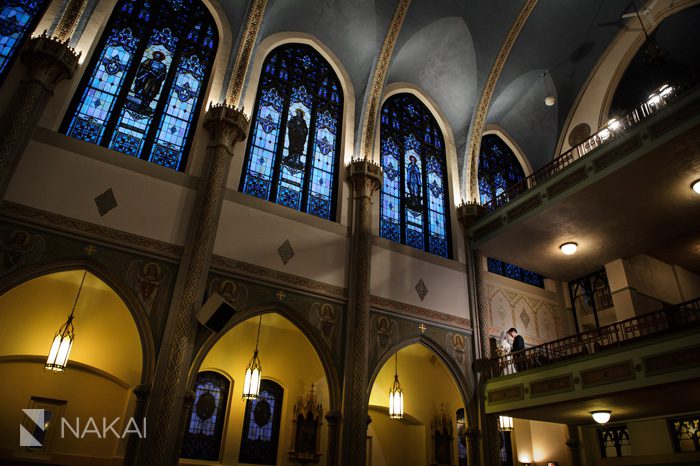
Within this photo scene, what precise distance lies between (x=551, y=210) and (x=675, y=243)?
348 centimetres

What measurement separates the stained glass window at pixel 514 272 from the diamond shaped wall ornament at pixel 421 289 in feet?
9.45

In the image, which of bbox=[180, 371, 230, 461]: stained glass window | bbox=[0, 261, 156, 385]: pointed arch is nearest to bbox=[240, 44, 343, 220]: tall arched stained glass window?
bbox=[0, 261, 156, 385]: pointed arch

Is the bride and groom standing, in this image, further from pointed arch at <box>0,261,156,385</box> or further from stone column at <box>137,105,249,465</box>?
pointed arch at <box>0,261,156,385</box>

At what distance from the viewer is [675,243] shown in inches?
473

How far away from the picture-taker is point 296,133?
11.7 m

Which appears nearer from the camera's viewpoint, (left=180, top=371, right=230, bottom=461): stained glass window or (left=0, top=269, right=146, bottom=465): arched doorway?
(left=0, top=269, right=146, bottom=465): arched doorway

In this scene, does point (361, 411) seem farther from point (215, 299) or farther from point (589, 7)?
point (589, 7)

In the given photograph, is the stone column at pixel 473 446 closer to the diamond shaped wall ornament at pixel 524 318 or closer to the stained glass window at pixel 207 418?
the diamond shaped wall ornament at pixel 524 318

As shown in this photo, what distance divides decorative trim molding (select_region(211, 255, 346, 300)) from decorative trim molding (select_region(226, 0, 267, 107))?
11.4ft

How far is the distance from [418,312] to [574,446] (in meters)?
5.13

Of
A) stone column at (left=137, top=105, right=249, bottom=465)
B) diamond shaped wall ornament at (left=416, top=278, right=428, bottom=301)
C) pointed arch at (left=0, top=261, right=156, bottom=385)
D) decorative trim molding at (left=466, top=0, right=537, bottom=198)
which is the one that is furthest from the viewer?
decorative trim molding at (left=466, top=0, right=537, bottom=198)

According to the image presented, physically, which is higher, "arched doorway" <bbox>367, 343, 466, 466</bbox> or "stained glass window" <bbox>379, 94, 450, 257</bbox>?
"stained glass window" <bbox>379, 94, 450, 257</bbox>

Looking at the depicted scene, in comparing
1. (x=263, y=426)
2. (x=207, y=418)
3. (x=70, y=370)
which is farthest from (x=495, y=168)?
(x=70, y=370)

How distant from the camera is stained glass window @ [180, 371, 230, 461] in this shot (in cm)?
1014
